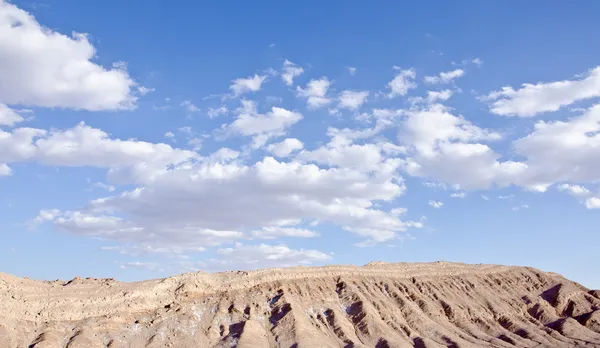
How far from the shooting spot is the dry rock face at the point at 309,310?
61281 millimetres

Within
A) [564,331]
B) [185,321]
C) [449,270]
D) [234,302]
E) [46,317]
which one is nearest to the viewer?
[46,317]

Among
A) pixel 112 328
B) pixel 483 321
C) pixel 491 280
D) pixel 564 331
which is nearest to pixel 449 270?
pixel 491 280

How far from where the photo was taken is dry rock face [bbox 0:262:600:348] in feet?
201

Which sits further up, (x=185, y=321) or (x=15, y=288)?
(x=15, y=288)

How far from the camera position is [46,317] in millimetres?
60562

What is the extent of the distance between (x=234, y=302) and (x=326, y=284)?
13.4 meters

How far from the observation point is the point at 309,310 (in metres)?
71.1

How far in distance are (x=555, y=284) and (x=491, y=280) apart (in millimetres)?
9887

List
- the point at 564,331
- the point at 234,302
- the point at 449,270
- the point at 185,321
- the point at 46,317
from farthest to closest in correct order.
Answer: the point at 449,270, the point at 564,331, the point at 234,302, the point at 185,321, the point at 46,317

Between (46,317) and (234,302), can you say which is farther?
(234,302)

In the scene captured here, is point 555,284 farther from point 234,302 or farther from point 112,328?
point 112,328

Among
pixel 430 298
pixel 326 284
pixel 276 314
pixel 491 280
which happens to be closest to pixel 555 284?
pixel 491 280

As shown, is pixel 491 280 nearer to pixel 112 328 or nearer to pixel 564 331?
pixel 564 331

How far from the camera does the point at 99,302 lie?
210ft
